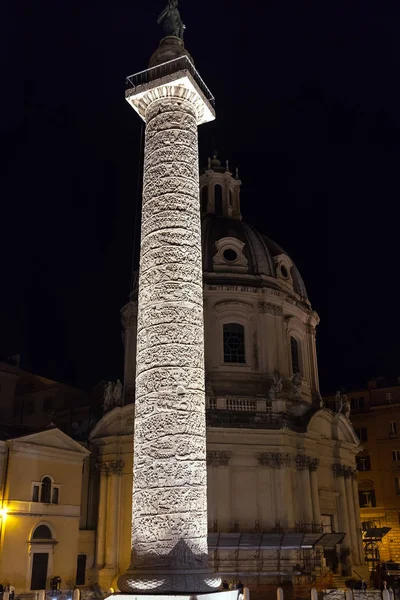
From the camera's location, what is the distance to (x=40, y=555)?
24281 mm

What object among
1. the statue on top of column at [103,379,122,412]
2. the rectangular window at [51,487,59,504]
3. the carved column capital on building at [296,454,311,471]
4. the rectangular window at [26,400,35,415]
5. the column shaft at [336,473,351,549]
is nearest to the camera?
the rectangular window at [51,487,59,504]

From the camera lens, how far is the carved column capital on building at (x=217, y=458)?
26.5 m

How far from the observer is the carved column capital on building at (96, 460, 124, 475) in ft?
93.8

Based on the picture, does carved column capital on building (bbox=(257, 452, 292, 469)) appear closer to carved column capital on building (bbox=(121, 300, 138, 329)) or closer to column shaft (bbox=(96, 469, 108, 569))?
column shaft (bbox=(96, 469, 108, 569))

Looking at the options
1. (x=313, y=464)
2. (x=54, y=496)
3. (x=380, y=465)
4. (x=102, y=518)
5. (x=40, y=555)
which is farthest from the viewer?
(x=380, y=465)

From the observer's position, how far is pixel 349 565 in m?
28.3

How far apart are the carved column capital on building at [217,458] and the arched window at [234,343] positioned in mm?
5413

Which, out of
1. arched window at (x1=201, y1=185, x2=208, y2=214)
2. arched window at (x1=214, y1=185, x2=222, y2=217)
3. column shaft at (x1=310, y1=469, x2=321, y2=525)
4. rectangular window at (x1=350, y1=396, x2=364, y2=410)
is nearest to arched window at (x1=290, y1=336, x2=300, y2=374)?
column shaft at (x1=310, y1=469, x2=321, y2=525)

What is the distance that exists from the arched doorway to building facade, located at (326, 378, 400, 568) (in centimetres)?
1958

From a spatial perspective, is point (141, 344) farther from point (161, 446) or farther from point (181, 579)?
point (181, 579)

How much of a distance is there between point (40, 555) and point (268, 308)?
1536 centimetres

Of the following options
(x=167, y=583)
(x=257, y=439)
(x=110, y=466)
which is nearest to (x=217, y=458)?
(x=257, y=439)

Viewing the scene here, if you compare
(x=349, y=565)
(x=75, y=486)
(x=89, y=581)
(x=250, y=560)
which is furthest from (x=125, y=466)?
(x=349, y=565)

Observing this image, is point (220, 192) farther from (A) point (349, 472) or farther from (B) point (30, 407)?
(A) point (349, 472)
